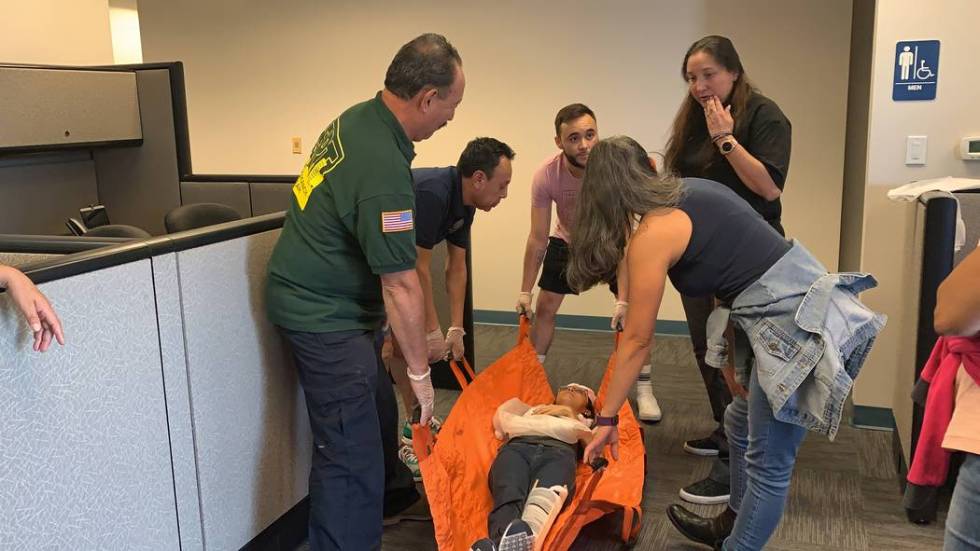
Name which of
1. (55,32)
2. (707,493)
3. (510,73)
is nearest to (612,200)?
(707,493)

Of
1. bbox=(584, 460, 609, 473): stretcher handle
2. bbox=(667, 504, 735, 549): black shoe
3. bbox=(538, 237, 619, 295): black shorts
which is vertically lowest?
bbox=(667, 504, 735, 549): black shoe

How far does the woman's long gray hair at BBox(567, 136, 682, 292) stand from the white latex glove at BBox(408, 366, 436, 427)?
1.56 ft

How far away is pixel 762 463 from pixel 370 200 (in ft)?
3.67

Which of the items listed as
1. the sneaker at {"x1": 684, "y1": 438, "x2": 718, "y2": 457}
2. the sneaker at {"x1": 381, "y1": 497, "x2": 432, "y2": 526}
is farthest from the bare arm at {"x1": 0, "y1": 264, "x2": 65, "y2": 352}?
the sneaker at {"x1": 684, "y1": 438, "x2": 718, "y2": 457}

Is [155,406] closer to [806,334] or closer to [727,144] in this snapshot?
[806,334]

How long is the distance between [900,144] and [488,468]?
1.99 metres

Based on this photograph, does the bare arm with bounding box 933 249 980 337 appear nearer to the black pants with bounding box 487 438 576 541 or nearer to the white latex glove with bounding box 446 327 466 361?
the black pants with bounding box 487 438 576 541

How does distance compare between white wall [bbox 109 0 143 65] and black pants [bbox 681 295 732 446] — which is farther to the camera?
→ white wall [bbox 109 0 143 65]

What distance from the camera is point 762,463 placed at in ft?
6.22

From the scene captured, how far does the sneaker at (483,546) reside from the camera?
1.98 metres

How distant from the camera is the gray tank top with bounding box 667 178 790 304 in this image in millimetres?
1814

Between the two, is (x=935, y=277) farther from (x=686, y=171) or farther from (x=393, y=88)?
(x=393, y=88)

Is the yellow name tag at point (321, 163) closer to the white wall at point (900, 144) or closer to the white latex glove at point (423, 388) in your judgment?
the white latex glove at point (423, 388)

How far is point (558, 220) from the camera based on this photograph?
10.5 ft
